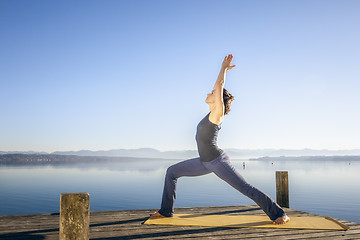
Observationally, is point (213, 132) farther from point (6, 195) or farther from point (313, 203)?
point (6, 195)

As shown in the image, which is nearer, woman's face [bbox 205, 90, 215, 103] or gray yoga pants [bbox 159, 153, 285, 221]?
gray yoga pants [bbox 159, 153, 285, 221]

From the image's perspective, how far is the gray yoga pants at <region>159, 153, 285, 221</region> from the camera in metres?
5.12

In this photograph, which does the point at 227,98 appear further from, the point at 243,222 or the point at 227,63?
the point at 243,222

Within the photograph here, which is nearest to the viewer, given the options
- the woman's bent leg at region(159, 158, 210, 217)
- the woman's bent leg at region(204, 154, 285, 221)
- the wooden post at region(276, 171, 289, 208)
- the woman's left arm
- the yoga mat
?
the woman's left arm

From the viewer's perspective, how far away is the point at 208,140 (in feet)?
17.0

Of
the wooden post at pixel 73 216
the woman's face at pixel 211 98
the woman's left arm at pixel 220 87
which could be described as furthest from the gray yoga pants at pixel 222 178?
the wooden post at pixel 73 216

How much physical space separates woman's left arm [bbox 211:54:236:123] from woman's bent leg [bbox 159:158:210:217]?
1.00m

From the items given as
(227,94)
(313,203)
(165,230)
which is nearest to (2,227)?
(165,230)

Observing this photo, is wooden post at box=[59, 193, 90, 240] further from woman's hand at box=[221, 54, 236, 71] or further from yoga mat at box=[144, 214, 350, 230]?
woman's hand at box=[221, 54, 236, 71]

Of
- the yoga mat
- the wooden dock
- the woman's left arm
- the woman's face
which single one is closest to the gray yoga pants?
the yoga mat

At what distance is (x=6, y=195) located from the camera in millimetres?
39094

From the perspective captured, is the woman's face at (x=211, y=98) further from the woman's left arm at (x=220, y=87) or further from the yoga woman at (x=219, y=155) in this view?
the woman's left arm at (x=220, y=87)

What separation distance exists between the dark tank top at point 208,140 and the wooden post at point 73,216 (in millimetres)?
2551

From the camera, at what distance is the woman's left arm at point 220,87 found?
4934mm
